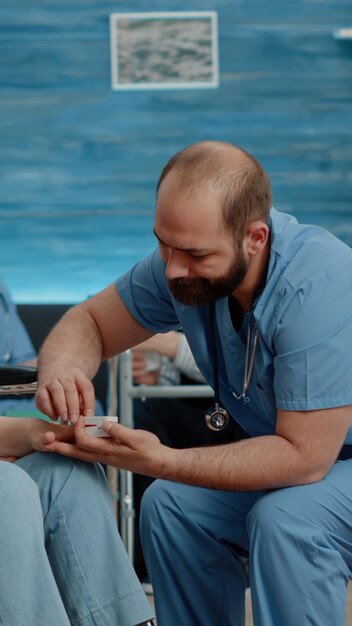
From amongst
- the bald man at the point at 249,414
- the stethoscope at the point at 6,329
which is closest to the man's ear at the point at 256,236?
the bald man at the point at 249,414

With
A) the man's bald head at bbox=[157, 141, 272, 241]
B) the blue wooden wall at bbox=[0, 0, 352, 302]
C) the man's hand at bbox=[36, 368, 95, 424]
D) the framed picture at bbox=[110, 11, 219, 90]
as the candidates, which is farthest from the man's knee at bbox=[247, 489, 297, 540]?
the framed picture at bbox=[110, 11, 219, 90]

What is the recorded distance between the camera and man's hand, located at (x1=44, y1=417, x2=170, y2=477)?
1.58m

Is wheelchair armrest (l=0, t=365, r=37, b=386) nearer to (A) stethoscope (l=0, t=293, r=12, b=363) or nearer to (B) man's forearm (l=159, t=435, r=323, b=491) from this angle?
(B) man's forearm (l=159, t=435, r=323, b=491)

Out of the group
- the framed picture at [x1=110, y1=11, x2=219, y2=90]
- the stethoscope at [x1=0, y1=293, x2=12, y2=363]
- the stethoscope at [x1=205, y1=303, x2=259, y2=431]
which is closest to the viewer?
the stethoscope at [x1=205, y1=303, x2=259, y2=431]

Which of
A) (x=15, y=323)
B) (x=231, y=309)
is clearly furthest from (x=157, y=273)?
(x=15, y=323)

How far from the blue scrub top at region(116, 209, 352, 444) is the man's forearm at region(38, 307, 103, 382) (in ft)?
0.56

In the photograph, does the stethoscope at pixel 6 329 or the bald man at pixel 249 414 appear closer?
the bald man at pixel 249 414

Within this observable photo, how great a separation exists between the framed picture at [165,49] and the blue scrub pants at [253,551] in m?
2.36

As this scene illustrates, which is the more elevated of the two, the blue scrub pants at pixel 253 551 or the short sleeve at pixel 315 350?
the short sleeve at pixel 315 350

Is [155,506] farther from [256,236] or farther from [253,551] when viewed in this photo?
[256,236]

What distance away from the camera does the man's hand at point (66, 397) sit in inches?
66.1

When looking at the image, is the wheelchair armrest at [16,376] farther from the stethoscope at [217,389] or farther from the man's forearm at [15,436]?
the stethoscope at [217,389]

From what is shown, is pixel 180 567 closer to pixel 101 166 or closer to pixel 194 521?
pixel 194 521

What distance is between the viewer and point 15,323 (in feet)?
10.4
